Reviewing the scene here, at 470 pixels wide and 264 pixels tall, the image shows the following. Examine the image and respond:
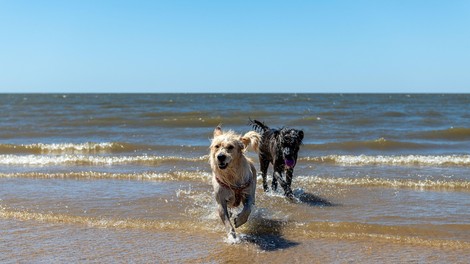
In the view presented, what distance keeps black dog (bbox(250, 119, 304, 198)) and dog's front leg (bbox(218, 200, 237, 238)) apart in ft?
6.57

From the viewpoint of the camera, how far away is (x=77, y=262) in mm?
5508

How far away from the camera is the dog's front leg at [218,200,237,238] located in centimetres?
628

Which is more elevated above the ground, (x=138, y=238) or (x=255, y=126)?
(x=255, y=126)

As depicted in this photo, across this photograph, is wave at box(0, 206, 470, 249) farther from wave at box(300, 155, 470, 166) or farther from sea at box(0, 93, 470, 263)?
wave at box(300, 155, 470, 166)

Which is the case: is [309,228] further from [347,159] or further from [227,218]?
[347,159]

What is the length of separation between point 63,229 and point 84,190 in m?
2.69

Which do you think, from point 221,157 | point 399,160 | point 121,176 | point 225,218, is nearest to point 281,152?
point 225,218

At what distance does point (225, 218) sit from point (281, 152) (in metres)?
3.08

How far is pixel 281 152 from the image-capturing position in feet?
30.4

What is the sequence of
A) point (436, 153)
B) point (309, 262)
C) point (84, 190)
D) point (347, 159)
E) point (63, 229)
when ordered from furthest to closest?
point (436, 153)
point (347, 159)
point (84, 190)
point (63, 229)
point (309, 262)

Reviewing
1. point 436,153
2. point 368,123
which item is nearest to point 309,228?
point 436,153

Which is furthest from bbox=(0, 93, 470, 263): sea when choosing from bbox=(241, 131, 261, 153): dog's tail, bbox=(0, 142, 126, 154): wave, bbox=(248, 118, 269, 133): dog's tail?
bbox=(248, 118, 269, 133): dog's tail

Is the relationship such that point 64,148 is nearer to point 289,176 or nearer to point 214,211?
point 289,176

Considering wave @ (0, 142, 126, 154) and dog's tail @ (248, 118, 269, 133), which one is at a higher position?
dog's tail @ (248, 118, 269, 133)
